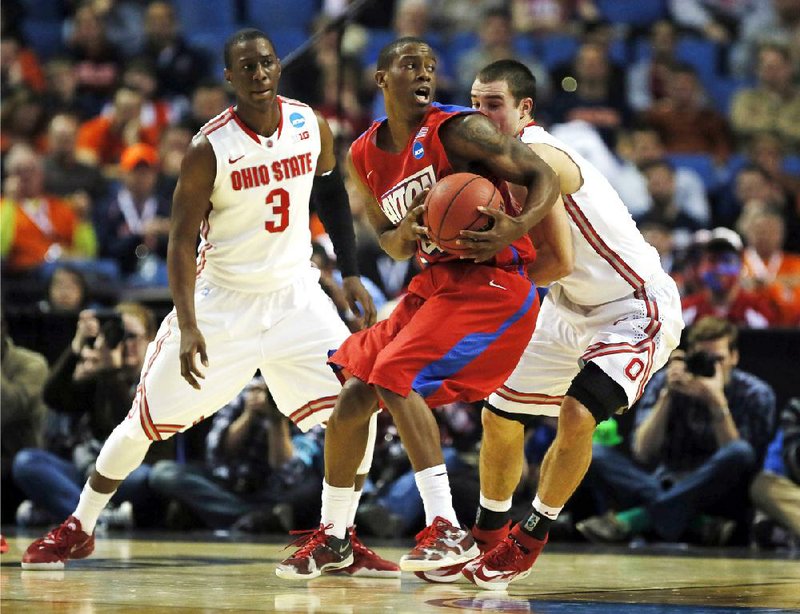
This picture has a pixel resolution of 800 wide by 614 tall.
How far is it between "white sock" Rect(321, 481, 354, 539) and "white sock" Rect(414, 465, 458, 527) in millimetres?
360

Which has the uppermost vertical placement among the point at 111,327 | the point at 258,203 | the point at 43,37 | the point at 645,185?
the point at 43,37

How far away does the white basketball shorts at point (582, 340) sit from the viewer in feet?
19.0

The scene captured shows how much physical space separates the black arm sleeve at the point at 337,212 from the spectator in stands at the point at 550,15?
8.28 metres

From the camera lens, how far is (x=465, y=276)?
18.0 feet

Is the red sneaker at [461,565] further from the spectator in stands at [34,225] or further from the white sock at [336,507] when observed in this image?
the spectator in stands at [34,225]

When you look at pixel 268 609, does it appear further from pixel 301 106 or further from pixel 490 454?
pixel 301 106

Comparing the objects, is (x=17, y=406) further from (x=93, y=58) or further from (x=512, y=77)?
(x=93, y=58)

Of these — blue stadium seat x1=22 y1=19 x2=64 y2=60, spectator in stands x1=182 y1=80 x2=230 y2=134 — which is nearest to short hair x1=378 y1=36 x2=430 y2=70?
spectator in stands x1=182 y1=80 x2=230 y2=134

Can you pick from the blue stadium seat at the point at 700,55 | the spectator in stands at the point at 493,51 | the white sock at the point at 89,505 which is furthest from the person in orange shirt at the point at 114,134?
the white sock at the point at 89,505

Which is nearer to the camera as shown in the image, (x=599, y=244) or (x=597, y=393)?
(x=597, y=393)

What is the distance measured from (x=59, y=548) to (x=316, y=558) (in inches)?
51.0

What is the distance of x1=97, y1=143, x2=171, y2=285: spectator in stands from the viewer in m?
11.5

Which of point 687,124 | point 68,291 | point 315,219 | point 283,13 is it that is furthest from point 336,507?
point 283,13

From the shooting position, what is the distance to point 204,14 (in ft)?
51.1
